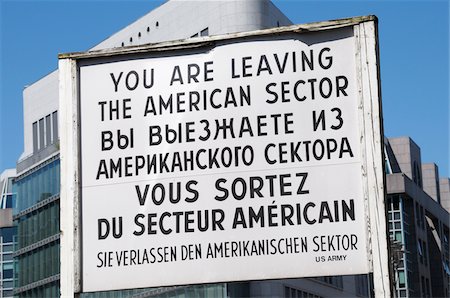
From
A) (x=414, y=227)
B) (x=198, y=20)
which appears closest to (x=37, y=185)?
(x=198, y=20)

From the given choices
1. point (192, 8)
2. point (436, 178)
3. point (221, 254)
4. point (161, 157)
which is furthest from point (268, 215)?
point (436, 178)

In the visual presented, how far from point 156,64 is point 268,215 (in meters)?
1.25

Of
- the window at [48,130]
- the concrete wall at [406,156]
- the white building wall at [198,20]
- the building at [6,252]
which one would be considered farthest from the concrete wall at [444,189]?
the window at [48,130]

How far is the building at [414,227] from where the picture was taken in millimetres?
87750

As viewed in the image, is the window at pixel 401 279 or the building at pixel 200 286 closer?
the building at pixel 200 286

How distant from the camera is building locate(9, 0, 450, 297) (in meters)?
65.9

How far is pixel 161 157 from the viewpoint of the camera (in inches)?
264

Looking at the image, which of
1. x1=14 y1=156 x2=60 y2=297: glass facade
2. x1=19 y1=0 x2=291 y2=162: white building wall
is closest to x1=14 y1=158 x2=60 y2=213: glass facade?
x1=14 y1=156 x2=60 y2=297: glass facade

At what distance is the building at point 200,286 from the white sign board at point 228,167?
46.4m

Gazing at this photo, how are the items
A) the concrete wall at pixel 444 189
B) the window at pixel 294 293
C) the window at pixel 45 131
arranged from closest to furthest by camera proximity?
the window at pixel 294 293 < the window at pixel 45 131 < the concrete wall at pixel 444 189

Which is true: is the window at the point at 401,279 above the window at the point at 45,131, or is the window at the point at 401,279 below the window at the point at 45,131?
below

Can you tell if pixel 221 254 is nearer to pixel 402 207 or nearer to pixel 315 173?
pixel 315 173

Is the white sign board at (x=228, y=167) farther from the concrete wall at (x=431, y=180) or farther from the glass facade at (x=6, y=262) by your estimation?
the concrete wall at (x=431, y=180)

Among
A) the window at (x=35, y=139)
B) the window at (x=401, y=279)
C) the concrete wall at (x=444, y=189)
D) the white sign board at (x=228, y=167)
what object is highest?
the concrete wall at (x=444, y=189)
